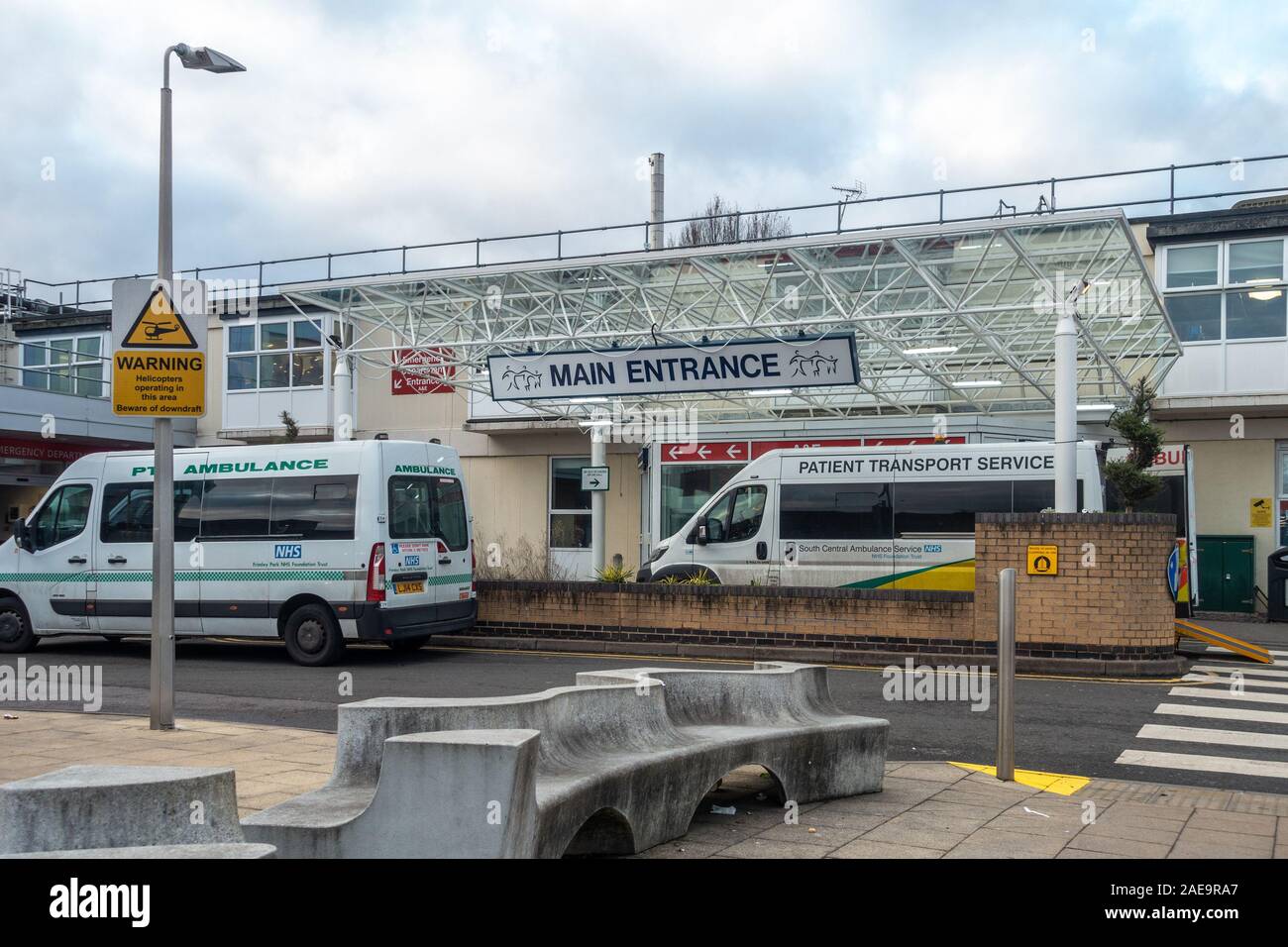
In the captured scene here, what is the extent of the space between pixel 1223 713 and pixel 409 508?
9004 millimetres

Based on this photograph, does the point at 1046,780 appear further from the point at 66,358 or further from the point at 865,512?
the point at 66,358

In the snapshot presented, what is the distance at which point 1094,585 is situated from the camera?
14.3 metres

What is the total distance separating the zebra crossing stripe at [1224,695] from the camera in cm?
1221

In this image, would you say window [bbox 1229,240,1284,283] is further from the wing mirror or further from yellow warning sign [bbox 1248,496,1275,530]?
the wing mirror

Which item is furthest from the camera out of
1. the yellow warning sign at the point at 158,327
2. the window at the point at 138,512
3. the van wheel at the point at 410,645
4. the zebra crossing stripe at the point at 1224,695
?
the van wheel at the point at 410,645

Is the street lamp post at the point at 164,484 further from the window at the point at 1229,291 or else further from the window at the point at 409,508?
the window at the point at 1229,291

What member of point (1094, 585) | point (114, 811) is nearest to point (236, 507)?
point (1094, 585)

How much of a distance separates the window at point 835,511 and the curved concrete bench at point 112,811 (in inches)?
586

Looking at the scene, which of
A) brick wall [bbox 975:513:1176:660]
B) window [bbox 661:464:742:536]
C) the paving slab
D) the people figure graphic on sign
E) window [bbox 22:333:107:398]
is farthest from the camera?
window [bbox 22:333:107:398]

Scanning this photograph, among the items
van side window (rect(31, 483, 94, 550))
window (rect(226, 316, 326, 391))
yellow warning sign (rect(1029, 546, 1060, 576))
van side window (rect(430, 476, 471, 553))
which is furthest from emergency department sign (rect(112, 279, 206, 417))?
window (rect(226, 316, 326, 391))

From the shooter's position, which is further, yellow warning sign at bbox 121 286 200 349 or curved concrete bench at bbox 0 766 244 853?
yellow warning sign at bbox 121 286 200 349

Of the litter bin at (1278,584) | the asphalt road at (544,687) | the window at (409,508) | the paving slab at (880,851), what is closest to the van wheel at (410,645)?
the asphalt road at (544,687)

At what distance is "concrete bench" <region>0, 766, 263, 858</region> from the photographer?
12.8ft

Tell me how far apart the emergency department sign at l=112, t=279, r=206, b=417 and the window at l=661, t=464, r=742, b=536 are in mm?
14264
